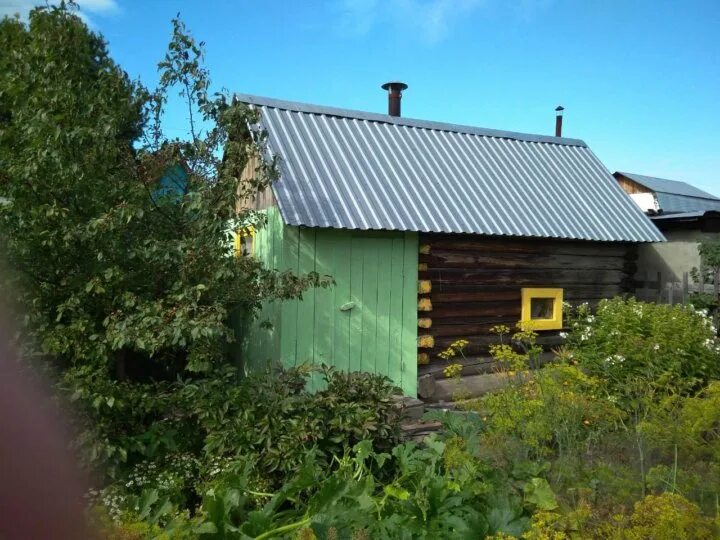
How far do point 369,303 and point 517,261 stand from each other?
2.68 meters

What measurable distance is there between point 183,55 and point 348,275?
3097mm

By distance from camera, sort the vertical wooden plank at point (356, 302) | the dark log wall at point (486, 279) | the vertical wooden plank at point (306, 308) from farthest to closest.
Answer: the dark log wall at point (486, 279) → the vertical wooden plank at point (356, 302) → the vertical wooden plank at point (306, 308)

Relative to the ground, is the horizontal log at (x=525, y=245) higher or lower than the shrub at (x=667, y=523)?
higher

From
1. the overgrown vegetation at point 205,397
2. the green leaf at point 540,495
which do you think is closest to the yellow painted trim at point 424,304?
the overgrown vegetation at point 205,397

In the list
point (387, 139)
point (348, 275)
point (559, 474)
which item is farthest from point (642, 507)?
point (387, 139)

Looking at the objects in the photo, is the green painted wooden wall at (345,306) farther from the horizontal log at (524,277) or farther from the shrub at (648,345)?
the shrub at (648,345)

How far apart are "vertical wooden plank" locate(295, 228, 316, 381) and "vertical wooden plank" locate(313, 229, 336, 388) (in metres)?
0.05

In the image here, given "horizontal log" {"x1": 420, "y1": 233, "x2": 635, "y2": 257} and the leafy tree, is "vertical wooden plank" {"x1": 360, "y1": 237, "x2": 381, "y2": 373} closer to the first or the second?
"horizontal log" {"x1": 420, "y1": 233, "x2": 635, "y2": 257}

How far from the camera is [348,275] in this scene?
7160 mm

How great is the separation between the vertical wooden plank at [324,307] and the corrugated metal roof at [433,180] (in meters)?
0.35

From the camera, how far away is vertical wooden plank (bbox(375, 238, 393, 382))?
741 centimetres

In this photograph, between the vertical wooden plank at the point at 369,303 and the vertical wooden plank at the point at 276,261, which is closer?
the vertical wooden plank at the point at 276,261

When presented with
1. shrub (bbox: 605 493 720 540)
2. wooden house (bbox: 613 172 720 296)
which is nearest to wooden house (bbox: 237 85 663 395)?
wooden house (bbox: 613 172 720 296)

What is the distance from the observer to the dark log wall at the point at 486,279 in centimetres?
793
